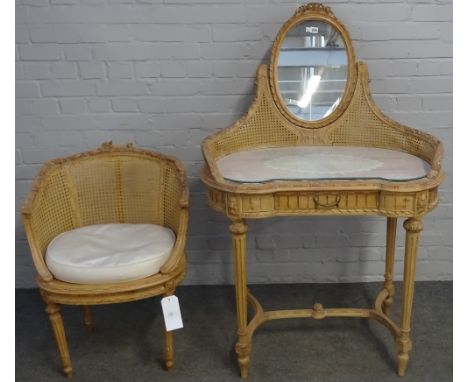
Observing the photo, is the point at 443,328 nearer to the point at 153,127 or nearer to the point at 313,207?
the point at 313,207

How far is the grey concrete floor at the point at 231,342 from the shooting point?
189cm

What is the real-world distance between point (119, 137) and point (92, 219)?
17.5 inches

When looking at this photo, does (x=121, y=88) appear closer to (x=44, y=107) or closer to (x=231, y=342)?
(x=44, y=107)

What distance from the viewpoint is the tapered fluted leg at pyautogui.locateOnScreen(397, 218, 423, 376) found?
166cm

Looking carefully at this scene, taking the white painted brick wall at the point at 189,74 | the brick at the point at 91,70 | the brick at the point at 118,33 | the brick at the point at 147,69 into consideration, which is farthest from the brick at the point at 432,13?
the brick at the point at 91,70

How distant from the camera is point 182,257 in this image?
73.9 inches

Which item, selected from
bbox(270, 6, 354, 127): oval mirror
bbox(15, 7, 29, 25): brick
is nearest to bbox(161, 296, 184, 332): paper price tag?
bbox(270, 6, 354, 127): oval mirror

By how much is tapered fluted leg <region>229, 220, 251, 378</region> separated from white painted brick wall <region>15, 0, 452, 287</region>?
70 centimetres

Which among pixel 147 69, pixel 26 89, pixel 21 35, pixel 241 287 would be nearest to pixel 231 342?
pixel 241 287

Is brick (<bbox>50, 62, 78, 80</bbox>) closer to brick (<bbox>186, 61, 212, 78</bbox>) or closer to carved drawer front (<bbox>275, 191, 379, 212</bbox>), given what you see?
brick (<bbox>186, 61, 212, 78</bbox>)

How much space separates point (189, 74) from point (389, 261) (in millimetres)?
1260

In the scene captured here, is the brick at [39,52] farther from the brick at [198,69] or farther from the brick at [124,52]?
the brick at [198,69]

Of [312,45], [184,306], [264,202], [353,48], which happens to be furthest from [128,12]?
[184,306]

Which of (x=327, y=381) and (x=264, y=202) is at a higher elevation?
(x=264, y=202)
